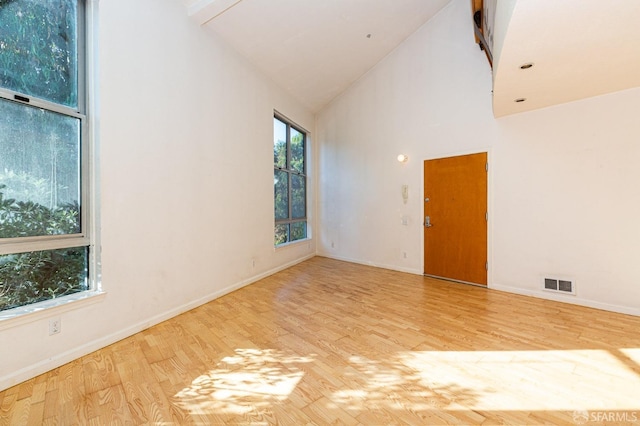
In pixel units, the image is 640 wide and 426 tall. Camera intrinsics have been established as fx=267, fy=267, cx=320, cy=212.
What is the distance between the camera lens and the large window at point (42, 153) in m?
1.94

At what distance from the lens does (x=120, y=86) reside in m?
2.49

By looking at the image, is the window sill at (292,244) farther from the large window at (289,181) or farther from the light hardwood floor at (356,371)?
the light hardwood floor at (356,371)

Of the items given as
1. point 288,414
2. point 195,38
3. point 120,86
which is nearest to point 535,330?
point 288,414

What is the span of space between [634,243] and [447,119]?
2.71 meters

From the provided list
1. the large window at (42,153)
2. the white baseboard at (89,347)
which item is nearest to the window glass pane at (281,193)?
the white baseboard at (89,347)

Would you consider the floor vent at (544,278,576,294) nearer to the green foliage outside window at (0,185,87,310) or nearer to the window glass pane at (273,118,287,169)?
the window glass pane at (273,118,287,169)

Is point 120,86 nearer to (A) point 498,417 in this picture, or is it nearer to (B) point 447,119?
(A) point 498,417

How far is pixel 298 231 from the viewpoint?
605 centimetres

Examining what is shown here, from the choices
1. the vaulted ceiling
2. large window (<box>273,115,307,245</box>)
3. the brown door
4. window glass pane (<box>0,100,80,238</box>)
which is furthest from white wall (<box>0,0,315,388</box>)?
the brown door

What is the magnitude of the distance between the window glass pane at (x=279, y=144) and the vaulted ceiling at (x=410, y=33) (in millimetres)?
725

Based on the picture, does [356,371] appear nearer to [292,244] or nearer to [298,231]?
[292,244]

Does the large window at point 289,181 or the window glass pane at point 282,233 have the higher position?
the large window at point 289,181

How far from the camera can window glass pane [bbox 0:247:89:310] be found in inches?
76.0

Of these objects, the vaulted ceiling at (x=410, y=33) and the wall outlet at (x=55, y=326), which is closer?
the vaulted ceiling at (x=410, y=33)
